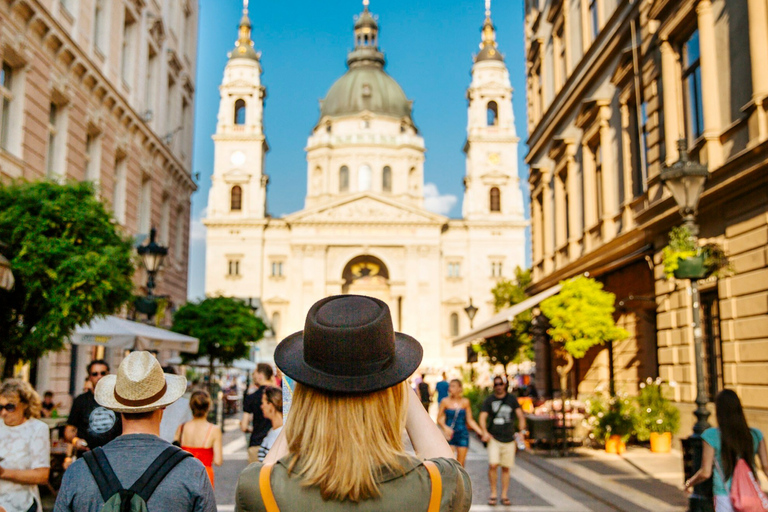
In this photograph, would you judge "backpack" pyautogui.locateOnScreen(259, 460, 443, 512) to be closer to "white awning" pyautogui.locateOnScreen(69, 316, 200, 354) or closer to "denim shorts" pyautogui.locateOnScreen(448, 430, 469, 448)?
"denim shorts" pyautogui.locateOnScreen(448, 430, 469, 448)

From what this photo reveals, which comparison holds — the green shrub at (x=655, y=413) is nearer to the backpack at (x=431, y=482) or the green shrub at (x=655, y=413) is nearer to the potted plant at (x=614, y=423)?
the potted plant at (x=614, y=423)

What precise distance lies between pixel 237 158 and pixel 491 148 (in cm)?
2282

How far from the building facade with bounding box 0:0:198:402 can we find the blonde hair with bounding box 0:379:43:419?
22.8ft

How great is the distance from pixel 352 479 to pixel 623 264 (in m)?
16.8

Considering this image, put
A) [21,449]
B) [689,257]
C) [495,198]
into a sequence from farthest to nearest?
[495,198] → [689,257] → [21,449]

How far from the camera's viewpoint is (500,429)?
11.0 m

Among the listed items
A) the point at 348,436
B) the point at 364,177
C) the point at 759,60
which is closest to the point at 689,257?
the point at 759,60

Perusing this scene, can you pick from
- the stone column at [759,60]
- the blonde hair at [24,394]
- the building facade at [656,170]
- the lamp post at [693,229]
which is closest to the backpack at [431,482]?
the blonde hair at [24,394]

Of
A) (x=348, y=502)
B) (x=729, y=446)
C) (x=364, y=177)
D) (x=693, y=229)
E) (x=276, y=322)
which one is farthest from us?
(x=364, y=177)

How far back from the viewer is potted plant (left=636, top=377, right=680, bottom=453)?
14.5m

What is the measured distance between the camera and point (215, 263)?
213ft

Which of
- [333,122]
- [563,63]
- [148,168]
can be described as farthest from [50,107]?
[333,122]

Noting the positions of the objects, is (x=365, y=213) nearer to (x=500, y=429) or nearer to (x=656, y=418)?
(x=656, y=418)

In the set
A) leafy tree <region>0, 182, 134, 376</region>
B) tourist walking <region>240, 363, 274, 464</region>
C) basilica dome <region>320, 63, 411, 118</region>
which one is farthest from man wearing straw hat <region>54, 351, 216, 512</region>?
basilica dome <region>320, 63, 411, 118</region>
